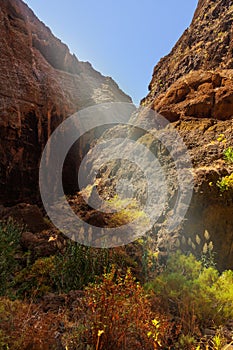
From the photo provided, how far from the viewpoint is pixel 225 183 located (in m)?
6.94

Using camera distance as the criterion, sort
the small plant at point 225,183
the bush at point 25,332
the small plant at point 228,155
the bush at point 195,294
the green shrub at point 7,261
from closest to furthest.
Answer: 1. the bush at point 25,332
2. the bush at point 195,294
3. the green shrub at point 7,261
4. the small plant at point 225,183
5. the small plant at point 228,155

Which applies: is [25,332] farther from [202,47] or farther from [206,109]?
[202,47]

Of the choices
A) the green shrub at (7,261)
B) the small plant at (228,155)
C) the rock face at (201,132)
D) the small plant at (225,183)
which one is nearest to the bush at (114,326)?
the green shrub at (7,261)

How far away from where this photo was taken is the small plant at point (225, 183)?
22.6 feet

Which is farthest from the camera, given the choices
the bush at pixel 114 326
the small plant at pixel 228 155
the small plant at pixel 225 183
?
the small plant at pixel 228 155

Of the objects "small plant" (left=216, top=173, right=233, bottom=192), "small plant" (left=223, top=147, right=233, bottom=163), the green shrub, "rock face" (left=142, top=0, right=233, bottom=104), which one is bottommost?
the green shrub

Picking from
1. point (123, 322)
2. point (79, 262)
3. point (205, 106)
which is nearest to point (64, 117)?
point (205, 106)

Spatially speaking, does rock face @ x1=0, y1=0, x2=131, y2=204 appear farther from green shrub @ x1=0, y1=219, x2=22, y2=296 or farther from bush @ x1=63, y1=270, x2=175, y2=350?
bush @ x1=63, y1=270, x2=175, y2=350

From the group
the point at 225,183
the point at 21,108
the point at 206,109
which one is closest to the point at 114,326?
the point at 225,183

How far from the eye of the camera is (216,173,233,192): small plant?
6879 mm

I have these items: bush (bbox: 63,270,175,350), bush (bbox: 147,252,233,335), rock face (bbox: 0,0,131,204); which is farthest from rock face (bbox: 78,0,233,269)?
rock face (bbox: 0,0,131,204)

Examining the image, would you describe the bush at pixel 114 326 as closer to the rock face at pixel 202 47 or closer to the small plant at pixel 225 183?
the small plant at pixel 225 183

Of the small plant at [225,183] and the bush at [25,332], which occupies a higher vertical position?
the small plant at [225,183]

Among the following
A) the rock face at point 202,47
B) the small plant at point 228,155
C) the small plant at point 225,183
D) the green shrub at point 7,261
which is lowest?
the green shrub at point 7,261
